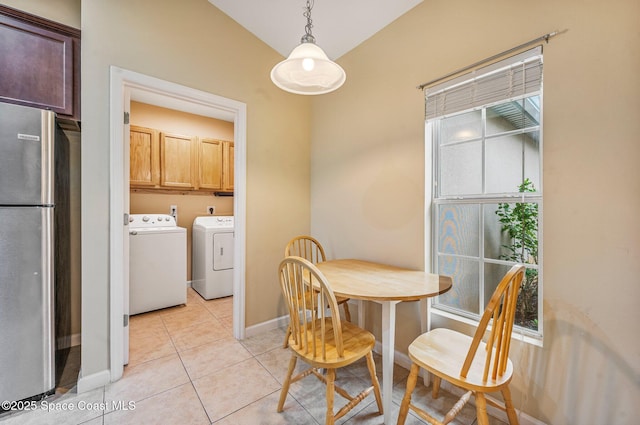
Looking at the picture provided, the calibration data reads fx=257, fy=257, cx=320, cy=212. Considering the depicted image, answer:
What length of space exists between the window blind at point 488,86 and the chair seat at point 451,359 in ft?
4.60

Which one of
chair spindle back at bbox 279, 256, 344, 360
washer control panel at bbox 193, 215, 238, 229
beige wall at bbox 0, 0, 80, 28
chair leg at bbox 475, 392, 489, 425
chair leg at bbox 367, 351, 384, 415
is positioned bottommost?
chair leg at bbox 367, 351, 384, 415

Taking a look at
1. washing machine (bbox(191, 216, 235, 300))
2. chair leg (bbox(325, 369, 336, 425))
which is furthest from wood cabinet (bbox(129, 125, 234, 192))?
chair leg (bbox(325, 369, 336, 425))

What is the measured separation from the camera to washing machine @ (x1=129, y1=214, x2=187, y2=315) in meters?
2.74

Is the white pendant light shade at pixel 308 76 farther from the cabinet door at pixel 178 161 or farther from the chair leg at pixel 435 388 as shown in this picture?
the cabinet door at pixel 178 161

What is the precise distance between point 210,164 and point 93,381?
2696mm

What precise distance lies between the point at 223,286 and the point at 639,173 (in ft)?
12.1

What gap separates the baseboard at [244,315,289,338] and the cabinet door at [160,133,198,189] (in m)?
2.14

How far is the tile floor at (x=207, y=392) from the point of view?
4.80ft

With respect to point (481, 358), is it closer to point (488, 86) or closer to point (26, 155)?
point (488, 86)

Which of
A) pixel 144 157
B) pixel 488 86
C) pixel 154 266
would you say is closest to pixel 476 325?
pixel 488 86

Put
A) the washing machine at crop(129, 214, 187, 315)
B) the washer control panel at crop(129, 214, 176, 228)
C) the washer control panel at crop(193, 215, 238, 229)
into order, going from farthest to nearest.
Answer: the washer control panel at crop(193, 215, 238, 229), the washer control panel at crop(129, 214, 176, 228), the washing machine at crop(129, 214, 187, 315)

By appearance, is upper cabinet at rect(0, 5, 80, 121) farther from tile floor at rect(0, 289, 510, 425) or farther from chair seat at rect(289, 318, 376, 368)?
chair seat at rect(289, 318, 376, 368)

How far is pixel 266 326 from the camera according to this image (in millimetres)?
2541

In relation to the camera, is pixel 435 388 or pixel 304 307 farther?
pixel 435 388
